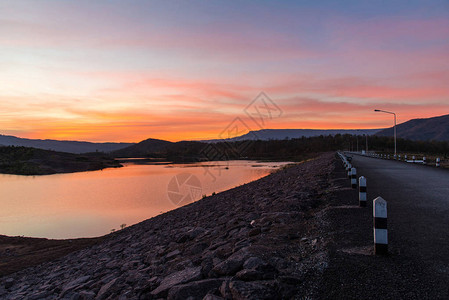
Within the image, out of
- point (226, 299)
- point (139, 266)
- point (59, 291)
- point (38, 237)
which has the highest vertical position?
point (226, 299)

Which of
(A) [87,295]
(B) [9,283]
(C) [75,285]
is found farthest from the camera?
(B) [9,283]

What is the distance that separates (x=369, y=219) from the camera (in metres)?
6.90

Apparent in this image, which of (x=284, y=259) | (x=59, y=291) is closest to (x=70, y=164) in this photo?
(x=59, y=291)

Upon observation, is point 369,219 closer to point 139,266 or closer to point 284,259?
point 284,259

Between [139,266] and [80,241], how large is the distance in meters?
8.12

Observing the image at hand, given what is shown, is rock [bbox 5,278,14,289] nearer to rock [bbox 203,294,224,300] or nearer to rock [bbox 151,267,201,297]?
rock [bbox 151,267,201,297]

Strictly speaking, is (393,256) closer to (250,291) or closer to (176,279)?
(250,291)

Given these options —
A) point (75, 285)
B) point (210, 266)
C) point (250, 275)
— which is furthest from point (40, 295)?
point (250, 275)

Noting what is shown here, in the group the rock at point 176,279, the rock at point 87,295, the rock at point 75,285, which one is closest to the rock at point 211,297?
the rock at point 176,279

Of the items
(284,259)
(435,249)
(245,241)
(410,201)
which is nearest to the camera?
(284,259)

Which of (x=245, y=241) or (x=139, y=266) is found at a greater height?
(x=245, y=241)

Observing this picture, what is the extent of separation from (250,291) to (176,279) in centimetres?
166

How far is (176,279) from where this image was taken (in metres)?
4.91

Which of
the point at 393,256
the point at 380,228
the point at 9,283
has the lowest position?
the point at 9,283
